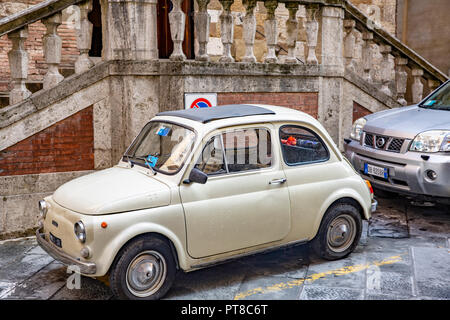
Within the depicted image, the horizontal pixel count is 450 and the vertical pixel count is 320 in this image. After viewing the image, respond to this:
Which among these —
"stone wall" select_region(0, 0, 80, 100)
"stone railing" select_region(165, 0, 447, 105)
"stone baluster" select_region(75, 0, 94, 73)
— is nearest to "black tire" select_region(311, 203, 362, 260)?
"stone railing" select_region(165, 0, 447, 105)

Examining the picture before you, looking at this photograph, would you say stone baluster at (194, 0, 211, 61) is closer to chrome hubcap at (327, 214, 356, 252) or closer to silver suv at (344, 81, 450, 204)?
silver suv at (344, 81, 450, 204)

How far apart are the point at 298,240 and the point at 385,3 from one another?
10335mm

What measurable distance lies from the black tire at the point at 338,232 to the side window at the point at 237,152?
0.94 meters

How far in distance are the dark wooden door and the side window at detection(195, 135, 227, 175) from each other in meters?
6.83

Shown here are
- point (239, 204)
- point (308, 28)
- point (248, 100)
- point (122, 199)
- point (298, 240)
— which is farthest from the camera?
point (308, 28)

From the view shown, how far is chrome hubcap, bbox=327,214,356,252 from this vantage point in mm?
5754

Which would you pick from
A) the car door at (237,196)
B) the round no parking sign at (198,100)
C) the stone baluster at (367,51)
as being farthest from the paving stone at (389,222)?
the round no parking sign at (198,100)

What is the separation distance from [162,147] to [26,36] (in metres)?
2.91

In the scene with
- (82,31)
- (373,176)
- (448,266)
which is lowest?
(448,266)

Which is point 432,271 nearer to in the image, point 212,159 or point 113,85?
point 212,159

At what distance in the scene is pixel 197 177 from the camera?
15.8ft

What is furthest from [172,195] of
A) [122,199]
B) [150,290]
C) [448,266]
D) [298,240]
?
[448,266]

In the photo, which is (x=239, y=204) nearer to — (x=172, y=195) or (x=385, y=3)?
(x=172, y=195)

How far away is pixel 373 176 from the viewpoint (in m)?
7.48
